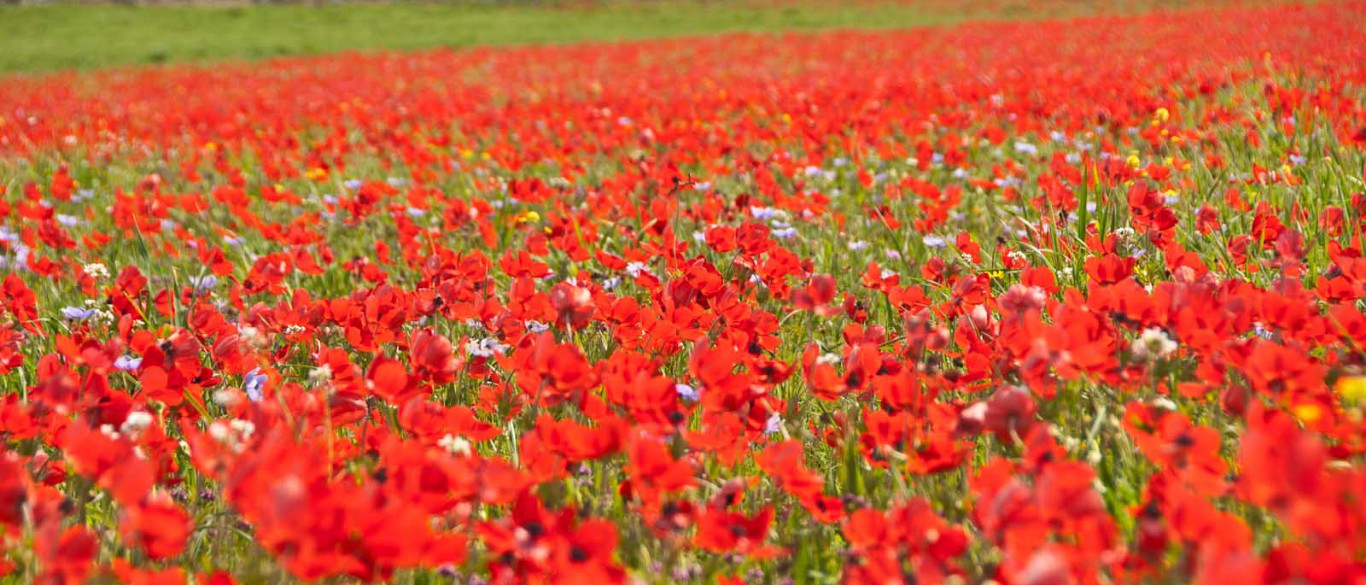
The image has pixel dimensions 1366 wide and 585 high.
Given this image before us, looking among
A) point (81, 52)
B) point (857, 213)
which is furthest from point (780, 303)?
point (81, 52)

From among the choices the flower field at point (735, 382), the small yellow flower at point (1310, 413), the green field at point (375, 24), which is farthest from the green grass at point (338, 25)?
the small yellow flower at point (1310, 413)

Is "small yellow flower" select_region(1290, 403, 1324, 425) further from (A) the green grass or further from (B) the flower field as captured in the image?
(A) the green grass

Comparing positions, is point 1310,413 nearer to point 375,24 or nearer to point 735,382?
point 735,382

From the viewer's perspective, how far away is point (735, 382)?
136 centimetres

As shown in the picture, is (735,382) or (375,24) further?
(375,24)

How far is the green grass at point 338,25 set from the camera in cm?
2245

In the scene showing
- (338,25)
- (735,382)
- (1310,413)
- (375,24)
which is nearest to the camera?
(1310,413)

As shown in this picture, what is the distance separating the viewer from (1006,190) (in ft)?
12.1

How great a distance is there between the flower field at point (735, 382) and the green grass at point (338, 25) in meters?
20.2

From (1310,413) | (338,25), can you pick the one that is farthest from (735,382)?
(338,25)

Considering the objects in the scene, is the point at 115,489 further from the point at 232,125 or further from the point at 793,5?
the point at 793,5

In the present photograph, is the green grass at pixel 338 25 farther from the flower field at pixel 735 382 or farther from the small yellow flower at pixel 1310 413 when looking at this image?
the small yellow flower at pixel 1310 413

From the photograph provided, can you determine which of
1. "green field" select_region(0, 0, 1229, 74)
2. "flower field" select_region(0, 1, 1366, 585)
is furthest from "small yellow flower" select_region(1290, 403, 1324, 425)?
"green field" select_region(0, 0, 1229, 74)

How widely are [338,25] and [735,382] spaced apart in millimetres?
30510
